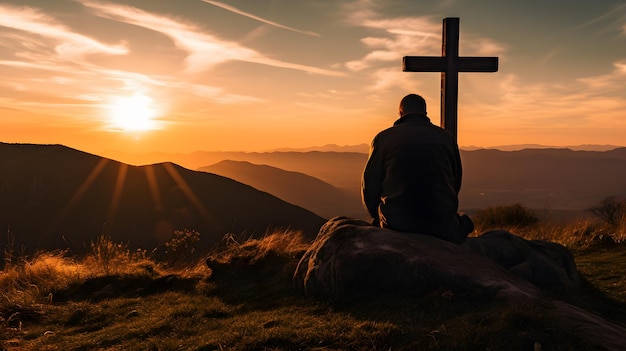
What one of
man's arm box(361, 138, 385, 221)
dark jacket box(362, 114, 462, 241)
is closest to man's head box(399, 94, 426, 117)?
dark jacket box(362, 114, 462, 241)

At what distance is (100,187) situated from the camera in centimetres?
9888

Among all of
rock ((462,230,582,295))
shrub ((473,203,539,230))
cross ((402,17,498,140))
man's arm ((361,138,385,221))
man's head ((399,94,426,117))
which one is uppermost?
cross ((402,17,498,140))

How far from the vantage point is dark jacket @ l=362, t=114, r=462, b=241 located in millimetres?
5703

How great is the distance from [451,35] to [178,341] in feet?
26.4

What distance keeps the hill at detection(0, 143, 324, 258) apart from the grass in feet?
236

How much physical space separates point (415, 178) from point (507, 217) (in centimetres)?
1309

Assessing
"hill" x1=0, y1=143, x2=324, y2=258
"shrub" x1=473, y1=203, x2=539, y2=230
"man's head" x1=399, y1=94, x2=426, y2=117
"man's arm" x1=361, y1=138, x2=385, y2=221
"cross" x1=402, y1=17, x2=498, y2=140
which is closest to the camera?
"man's arm" x1=361, y1=138, x2=385, y2=221

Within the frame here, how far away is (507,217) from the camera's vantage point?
17.2 m

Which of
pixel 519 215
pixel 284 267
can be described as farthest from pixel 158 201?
pixel 284 267

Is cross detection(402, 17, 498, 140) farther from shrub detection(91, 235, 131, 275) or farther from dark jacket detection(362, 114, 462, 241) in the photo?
shrub detection(91, 235, 131, 275)

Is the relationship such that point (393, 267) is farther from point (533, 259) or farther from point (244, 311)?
point (533, 259)

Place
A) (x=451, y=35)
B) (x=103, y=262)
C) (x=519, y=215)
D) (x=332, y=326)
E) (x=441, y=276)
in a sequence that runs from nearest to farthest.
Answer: (x=332, y=326), (x=441, y=276), (x=103, y=262), (x=451, y=35), (x=519, y=215)

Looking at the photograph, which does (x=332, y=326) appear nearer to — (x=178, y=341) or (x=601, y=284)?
(x=178, y=341)

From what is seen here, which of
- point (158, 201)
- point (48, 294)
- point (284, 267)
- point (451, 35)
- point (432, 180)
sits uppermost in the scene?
point (451, 35)
